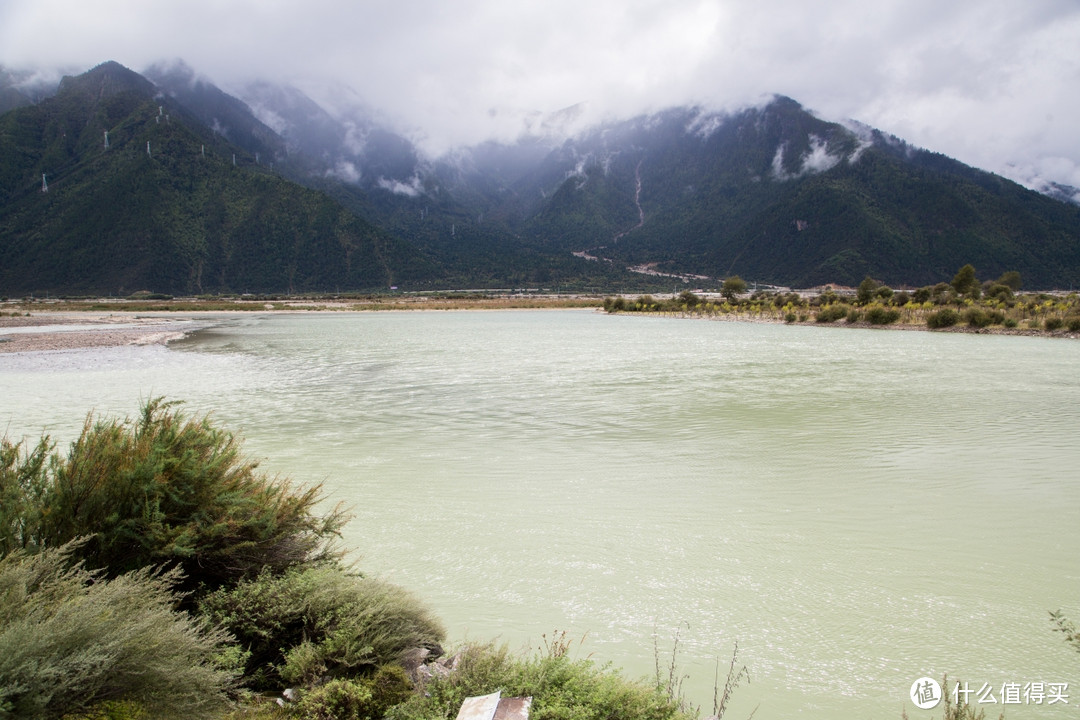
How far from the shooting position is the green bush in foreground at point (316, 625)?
10.1 ft

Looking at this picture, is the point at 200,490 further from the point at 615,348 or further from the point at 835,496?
the point at 615,348

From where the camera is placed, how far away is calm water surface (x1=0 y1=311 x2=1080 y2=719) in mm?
3826

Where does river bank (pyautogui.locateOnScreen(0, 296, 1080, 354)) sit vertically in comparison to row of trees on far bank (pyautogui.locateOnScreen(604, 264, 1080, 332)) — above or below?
below

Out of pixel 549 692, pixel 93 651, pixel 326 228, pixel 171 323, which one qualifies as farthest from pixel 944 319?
pixel 326 228

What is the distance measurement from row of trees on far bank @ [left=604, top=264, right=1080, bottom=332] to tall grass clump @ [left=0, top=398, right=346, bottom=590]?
135ft

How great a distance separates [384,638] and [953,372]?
2005 centimetres

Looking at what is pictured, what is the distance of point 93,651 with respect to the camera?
231 centimetres

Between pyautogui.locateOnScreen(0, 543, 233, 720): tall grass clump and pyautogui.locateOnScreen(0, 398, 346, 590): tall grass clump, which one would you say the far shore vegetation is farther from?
pyautogui.locateOnScreen(0, 543, 233, 720): tall grass clump

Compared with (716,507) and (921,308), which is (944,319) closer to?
(921,308)

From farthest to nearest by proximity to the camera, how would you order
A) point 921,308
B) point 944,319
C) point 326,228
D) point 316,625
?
point 326,228 < point 921,308 < point 944,319 < point 316,625

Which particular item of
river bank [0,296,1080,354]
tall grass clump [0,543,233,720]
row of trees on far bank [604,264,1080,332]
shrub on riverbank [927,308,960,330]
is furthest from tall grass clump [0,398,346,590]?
shrub on riverbank [927,308,960,330]

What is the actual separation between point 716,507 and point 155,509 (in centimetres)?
507

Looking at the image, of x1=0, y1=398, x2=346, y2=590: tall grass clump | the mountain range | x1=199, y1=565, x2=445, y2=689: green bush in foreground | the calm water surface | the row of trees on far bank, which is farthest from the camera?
the mountain range

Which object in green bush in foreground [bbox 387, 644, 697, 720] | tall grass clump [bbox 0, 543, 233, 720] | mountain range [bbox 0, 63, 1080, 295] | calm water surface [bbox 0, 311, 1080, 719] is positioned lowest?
calm water surface [bbox 0, 311, 1080, 719]
